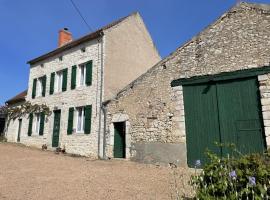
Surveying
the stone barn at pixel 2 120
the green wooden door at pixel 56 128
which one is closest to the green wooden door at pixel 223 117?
the green wooden door at pixel 56 128

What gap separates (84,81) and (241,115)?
8.49 metres

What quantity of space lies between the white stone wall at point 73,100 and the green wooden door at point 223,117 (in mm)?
5068

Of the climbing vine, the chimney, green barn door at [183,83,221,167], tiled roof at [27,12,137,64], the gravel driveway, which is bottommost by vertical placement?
the gravel driveway

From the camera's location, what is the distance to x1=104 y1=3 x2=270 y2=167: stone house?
27.4 feet

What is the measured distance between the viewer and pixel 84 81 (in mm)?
13812

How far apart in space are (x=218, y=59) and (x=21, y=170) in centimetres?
772

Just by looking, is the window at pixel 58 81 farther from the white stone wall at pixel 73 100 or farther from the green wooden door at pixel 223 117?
the green wooden door at pixel 223 117

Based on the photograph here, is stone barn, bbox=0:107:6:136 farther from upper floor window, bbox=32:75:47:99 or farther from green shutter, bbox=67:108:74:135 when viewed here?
green shutter, bbox=67:108:74:135

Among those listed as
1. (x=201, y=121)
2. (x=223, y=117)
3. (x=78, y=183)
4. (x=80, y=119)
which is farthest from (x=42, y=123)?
(x=223, y=117)

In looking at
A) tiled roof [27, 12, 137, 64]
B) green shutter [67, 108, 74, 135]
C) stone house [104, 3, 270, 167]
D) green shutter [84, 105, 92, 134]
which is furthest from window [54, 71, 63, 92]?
stone house [104, 3, 270, 167]

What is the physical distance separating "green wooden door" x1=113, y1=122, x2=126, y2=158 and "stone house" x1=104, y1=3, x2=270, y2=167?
585 mm

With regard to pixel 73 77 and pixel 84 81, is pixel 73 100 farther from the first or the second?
pixel 73 77

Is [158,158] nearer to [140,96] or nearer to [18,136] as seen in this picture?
[140,96]

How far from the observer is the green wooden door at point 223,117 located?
8250mm
